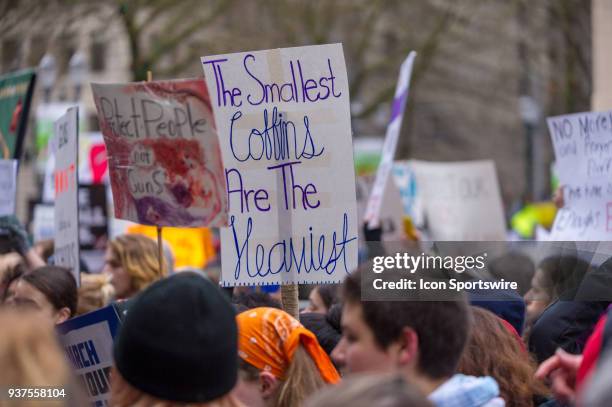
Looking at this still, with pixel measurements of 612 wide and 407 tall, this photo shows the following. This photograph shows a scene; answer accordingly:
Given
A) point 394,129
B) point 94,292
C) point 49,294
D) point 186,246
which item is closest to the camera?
point 49,294

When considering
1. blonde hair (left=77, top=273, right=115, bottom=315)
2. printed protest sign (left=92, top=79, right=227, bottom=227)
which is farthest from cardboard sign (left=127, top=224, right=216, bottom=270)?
printed protest sign (left=92, top=79, right=227, bottom=227)

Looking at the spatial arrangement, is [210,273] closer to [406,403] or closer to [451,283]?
[451,283]

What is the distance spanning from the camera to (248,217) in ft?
15.5

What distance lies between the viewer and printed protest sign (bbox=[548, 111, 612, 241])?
21.1 ft

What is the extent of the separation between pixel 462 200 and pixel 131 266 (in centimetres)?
599

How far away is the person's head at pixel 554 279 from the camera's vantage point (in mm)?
4650

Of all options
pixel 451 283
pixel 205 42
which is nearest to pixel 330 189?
pixel 451 283

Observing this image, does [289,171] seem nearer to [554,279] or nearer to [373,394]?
[554,279]

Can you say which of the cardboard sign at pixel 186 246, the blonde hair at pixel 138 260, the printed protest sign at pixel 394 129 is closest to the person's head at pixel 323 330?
the blonde hair at pixel 138 260

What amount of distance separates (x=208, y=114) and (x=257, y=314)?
5.25ft

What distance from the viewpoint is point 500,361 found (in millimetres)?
3922

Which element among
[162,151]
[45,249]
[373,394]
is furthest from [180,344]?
[45,249]

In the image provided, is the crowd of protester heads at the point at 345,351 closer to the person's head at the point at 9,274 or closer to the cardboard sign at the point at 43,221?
the person's head at the point at 9,274

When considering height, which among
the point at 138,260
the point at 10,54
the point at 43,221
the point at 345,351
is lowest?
the point at 43,221
